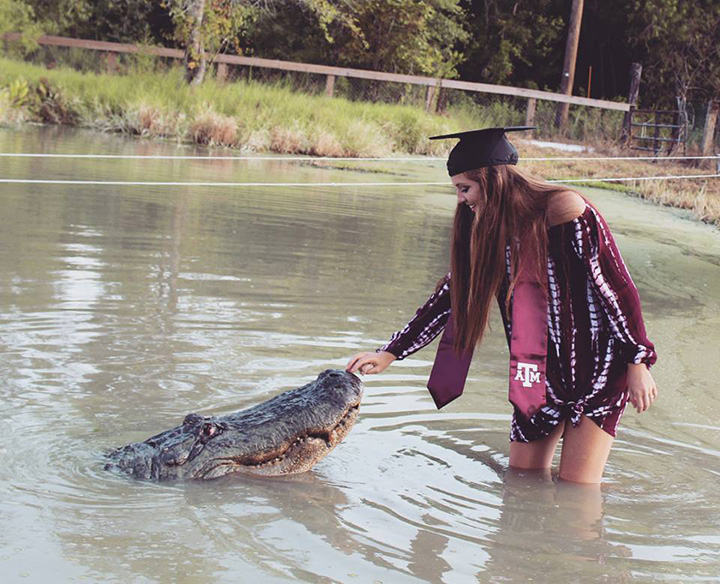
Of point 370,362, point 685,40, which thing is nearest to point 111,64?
point 685,40

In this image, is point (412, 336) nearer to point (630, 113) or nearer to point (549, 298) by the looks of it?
point (549, 298)

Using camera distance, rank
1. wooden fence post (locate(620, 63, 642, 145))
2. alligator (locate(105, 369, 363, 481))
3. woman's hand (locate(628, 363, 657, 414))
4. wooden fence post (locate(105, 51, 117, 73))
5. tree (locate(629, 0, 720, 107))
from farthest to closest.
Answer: tree (locate(629, 0, 720, 107))
wooden fence post (locate(620, 63, 642, 145))
wooden fence post (locate(105, 51, 117, 73))
alligator (locate(105, 369, 363, 481))
woman's hand (locate(628, 363, 657, 414))

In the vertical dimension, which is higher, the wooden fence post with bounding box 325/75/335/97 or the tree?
the tree

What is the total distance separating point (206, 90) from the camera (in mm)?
19375

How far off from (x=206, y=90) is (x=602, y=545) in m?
17.1

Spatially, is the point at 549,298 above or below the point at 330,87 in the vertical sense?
below

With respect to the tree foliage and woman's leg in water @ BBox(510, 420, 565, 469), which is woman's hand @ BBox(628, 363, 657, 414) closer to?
woman's leg in water @ BBox(510, 420, 565, 469)

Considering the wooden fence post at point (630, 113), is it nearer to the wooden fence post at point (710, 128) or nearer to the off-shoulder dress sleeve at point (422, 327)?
the wooden fence post at point (710, 128)

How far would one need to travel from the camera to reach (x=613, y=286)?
11.2 ft

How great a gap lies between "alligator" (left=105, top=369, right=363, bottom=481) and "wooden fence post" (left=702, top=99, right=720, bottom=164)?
20187mm

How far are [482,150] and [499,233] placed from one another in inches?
11.3

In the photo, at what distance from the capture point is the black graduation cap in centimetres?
343

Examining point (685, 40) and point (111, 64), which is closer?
point (111, 64)

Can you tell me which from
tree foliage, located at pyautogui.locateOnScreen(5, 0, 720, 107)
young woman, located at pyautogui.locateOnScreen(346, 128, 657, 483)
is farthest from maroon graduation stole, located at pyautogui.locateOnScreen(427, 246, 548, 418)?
tree foliage, located at pyautogui.locateOnScreen(5, 0, 720, 107)
